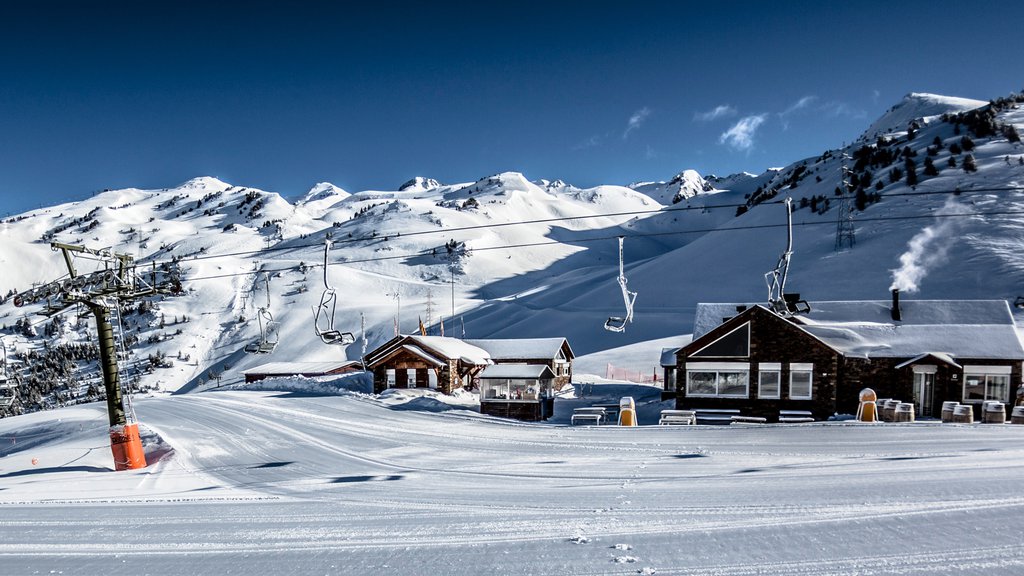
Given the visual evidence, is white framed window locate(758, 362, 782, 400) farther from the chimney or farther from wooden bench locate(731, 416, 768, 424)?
the chimney

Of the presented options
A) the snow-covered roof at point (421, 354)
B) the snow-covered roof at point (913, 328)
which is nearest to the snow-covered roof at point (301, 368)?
the snow-covered roof at point (421, 354)

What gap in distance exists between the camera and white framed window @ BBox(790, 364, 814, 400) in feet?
95.8

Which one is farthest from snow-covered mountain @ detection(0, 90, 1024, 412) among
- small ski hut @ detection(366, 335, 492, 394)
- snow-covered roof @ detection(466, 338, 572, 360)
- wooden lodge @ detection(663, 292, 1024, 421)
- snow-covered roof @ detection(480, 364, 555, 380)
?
wooden lodge @ detection(663, 292, 1024, 421)

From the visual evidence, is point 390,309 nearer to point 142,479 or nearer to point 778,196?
point 778,196

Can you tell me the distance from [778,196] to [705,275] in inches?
1636

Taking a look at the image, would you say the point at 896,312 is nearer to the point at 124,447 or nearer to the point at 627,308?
the point at 627,308

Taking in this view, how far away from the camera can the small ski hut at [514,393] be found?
33.2m

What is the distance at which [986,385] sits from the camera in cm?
2858

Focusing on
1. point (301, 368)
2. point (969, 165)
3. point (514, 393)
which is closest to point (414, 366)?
point (514, 393)

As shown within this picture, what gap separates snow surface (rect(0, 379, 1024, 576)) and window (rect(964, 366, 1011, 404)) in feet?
38.2

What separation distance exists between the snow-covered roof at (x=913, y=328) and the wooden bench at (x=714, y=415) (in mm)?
4036

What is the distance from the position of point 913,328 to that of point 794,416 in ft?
25.4

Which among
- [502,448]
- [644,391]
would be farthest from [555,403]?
[502,448]

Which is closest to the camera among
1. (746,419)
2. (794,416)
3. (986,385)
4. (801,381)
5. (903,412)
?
(903,412)
